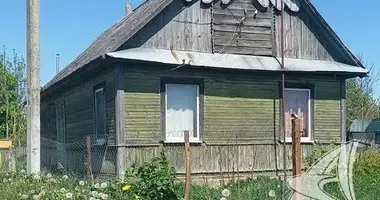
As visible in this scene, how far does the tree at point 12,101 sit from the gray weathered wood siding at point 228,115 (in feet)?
63.7

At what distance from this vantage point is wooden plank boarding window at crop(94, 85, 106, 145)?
1437cm

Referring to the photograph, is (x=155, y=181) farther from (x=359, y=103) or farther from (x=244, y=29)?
(x=359, y=103)

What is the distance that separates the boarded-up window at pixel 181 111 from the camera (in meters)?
13.8

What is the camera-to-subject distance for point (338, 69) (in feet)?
50.4

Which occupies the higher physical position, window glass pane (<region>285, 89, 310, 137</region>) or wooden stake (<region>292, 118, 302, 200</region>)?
window glass pane (<region>285, 89, 310, 137</region>)

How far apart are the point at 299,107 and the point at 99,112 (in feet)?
17.8

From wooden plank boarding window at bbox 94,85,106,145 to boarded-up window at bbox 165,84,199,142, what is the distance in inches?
69.2

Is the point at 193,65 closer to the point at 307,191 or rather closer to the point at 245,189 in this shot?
the point at 245,189

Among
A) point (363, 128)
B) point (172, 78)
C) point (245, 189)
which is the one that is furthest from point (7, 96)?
point (245, 189)

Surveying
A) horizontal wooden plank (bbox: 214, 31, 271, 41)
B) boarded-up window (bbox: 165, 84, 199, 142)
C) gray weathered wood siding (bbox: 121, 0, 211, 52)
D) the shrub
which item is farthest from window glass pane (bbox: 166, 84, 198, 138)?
the shrub

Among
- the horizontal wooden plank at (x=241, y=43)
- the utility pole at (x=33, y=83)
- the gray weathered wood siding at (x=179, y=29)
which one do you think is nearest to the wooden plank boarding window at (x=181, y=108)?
the gray weathered wood siding at (x=179, y=29)

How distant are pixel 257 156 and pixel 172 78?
123 inches

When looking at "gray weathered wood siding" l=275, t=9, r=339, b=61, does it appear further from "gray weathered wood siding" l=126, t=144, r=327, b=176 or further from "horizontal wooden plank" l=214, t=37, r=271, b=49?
"gray weathered wood siding" l=126, t=144, r=327, b=176

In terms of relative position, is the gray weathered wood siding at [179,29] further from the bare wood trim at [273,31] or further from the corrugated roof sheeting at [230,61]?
the bare wood trim at [273,31]
